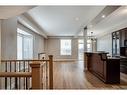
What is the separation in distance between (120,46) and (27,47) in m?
5.51

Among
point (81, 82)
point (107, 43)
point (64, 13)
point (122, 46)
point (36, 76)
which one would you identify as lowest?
point (81, 82)

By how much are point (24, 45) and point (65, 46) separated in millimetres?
8330

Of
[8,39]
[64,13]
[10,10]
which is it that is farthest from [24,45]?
[10,10]

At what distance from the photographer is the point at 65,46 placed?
1798cm

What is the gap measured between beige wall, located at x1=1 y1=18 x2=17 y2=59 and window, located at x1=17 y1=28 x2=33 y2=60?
2.69 m

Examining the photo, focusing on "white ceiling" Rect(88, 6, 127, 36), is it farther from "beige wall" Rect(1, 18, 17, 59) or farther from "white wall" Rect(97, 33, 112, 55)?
"beige wall" Rect(1, 18, 17, 59)

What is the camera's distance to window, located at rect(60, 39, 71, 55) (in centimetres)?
1797

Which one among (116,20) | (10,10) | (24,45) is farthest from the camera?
(24,45)

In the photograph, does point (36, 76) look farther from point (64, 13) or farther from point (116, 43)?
point (116, 43)

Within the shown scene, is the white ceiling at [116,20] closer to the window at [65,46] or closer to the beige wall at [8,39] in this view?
the beige wall at [8,39]

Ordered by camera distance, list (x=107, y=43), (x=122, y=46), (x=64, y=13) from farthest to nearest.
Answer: (x=107, y=43), (x=122, y=46), (x=64, y=13)

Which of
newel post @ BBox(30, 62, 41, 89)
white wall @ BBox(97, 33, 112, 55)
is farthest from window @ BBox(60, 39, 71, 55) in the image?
newel post @ BBox(30, 62, 41, 89)

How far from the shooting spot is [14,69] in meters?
5.96
